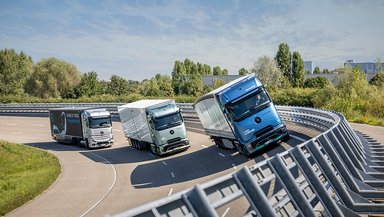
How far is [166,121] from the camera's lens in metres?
26.2

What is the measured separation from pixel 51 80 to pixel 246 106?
267 feet

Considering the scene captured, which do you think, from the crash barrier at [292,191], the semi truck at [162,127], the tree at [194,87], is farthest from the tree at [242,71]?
the crash barrier at [292,191]

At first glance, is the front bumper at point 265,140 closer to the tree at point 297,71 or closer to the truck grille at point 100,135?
the truck grille at point 100,135

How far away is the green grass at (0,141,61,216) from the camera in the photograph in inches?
Answer: 713

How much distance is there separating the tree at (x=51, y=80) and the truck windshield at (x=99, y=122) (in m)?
66.1

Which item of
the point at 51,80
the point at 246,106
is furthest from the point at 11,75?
the point at 246,106

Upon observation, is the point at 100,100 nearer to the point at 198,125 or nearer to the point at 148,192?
the point at 198,125

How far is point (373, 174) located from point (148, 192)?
34.9ft

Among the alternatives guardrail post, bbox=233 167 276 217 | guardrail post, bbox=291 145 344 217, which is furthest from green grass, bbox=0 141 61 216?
guardrail post, bbox=233 167 276 217

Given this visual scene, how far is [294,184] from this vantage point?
5.03 metres

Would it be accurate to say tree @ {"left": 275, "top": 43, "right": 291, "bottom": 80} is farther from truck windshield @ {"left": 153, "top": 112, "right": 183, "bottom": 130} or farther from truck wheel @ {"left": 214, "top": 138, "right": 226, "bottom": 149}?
truck wheel @ {"left": 214, "top": 138, "right": 226, "bottom": 149}

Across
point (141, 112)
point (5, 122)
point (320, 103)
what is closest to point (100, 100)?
point (5, 122)

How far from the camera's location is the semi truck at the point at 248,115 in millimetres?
20297

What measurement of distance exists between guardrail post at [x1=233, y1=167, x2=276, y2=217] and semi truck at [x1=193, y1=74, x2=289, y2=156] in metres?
16.0
